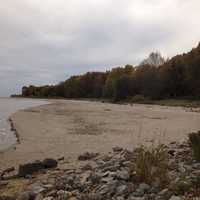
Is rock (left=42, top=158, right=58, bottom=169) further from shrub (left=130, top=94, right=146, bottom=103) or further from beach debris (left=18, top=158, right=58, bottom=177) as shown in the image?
shrub (left=130, top=94, right=146, bottom=103)

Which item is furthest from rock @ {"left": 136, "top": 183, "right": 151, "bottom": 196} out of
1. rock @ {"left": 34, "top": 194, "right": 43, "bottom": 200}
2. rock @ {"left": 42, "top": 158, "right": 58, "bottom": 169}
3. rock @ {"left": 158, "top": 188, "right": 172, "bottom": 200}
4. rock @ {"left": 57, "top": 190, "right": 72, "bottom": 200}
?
rock @ {"left": 42, "top": 158, "right": 58, "bottom": 169}

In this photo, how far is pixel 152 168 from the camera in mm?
6129

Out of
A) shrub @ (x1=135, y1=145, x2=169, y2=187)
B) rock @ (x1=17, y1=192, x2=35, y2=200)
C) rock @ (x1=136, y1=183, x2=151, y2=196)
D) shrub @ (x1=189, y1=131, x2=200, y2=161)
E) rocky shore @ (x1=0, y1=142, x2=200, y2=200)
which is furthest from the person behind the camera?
shrub @ (x1=189, y1=131, x2=200, y2=161)

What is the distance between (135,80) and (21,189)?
7591cm

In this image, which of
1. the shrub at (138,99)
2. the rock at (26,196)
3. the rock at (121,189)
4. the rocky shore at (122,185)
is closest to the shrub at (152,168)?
the rocky shore at (122,185)

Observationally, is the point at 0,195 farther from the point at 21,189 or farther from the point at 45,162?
the point at 45,162

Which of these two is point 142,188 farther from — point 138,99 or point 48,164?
point 138,99

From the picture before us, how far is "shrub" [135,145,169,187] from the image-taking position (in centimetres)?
575

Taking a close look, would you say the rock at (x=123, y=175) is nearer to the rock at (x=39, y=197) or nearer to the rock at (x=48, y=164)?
the rock at (x=39, y=197)

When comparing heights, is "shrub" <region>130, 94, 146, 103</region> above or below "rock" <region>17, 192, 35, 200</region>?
above

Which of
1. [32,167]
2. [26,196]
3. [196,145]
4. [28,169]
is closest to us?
[26,196]

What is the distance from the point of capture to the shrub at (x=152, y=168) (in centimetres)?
575

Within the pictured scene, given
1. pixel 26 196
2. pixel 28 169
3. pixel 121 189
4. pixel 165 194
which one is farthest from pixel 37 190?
pixel 165 194

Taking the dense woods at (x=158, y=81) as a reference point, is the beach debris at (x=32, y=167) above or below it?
below
